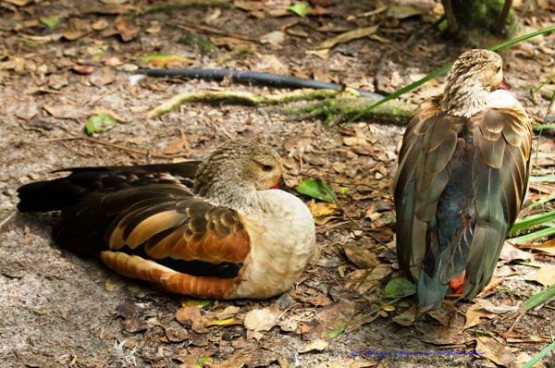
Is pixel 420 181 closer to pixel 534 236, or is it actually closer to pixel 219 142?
pixel 534 236

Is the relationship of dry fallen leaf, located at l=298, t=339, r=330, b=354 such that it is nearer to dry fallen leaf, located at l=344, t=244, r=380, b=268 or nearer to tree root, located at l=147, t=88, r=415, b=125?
dry fallen leaf, located at l=344, t=244, r=380, b=268

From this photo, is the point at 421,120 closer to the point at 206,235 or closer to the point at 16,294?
the point at 206,235

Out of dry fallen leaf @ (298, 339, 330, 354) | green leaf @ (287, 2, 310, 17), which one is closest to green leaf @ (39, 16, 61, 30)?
green leaf @ (287, 2, 310, 17)

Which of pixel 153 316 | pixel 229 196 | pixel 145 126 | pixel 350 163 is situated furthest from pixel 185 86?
pixel 153 316

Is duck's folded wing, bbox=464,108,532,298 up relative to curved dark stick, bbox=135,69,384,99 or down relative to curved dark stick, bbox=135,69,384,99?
up

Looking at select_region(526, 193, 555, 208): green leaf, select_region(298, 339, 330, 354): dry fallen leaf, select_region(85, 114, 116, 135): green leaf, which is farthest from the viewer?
select_region(85, 114, 116, 135): green leaf

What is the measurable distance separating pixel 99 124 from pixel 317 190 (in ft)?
5.87

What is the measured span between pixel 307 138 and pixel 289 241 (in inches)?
70.0

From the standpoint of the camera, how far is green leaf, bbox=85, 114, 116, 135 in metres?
6.57

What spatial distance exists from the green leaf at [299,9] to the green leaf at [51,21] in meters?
2.09

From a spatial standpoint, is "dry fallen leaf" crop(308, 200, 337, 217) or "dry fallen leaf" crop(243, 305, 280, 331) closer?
"dry fallen leaf" crop(243, 305, 280, 331)

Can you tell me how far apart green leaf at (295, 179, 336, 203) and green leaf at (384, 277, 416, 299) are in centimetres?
90

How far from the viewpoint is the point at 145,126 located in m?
6.70

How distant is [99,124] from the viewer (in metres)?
6.64
